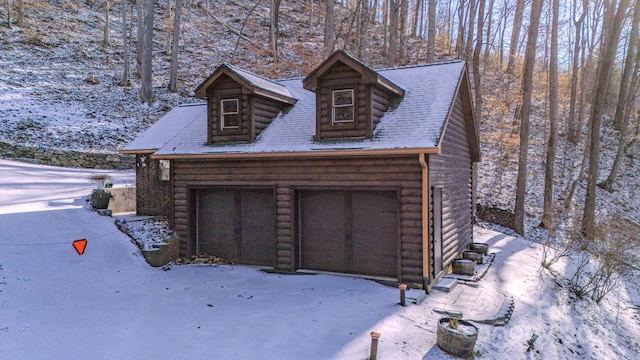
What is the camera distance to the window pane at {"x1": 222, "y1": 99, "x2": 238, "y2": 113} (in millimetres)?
11748

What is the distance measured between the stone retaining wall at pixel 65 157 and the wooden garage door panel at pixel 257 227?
12.8 metres

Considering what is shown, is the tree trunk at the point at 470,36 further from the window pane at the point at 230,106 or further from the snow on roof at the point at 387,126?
the window pane at the point at 230,106

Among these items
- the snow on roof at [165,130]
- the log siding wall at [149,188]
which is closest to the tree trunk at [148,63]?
the snow on roof at [165,130]

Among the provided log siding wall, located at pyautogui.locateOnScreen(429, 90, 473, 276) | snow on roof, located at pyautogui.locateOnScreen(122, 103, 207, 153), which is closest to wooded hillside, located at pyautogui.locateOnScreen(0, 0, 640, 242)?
log siding wall, located at pyautogui.locateOnScreen(429, 90, 473, 276)

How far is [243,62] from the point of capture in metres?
33.7

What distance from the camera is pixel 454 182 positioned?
38.8 ft

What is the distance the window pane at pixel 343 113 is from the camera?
10.4 metres

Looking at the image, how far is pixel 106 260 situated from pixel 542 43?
1229 inches

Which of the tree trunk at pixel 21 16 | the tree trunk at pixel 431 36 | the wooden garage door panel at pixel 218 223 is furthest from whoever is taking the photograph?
the tree trunk at pixel 21 16

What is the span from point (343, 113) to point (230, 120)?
12.0 ft

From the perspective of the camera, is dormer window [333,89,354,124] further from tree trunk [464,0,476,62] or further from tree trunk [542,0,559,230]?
tree trunk [542,0,559,230]

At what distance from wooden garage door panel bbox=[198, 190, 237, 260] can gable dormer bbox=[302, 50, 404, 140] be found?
373 cm

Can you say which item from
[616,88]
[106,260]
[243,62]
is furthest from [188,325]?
[616,88]

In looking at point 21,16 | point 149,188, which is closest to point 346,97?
point 149,188
